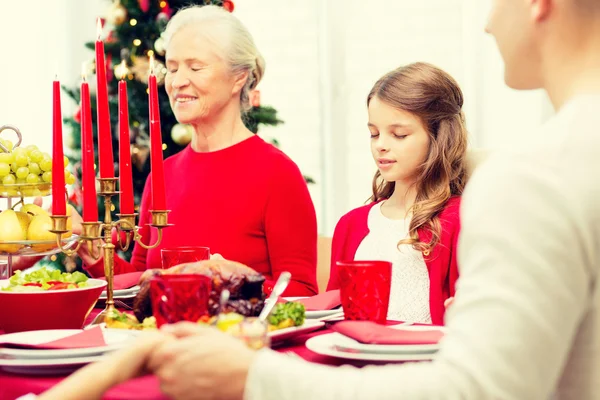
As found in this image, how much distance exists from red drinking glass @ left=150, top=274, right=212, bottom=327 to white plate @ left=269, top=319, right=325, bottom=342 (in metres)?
0.14

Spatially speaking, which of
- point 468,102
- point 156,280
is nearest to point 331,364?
point 156,280

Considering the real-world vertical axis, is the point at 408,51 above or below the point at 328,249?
above

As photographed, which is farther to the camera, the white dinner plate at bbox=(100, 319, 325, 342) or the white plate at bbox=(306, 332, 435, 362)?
the white dinner plate at bbox=(100, 319, 325, 342)

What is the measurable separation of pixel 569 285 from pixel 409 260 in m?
1.48

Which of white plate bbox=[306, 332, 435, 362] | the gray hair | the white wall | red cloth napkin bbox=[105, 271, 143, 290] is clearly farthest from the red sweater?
the white wall

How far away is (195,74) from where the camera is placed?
241 cm

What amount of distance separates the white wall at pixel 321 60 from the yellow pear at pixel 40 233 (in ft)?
9.15

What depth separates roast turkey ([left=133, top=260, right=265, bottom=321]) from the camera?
1.24m

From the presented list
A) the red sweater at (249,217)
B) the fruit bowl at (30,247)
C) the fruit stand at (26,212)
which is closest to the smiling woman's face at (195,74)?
the red sweater at (249,217)

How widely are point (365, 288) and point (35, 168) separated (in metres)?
0.92

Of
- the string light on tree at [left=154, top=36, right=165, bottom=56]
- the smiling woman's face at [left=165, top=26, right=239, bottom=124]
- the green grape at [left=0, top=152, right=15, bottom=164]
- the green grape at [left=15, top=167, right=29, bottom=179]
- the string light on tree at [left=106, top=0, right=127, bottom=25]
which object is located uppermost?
the string light on tree at [left=106, top=0, right=127, bottom=25]

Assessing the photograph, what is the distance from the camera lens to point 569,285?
72cm

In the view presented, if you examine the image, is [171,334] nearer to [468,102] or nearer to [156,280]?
[156,280]

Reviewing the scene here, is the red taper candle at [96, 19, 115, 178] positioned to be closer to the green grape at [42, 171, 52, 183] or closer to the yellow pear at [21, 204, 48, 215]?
the yellow pear at [21, 204, 48, 215]
